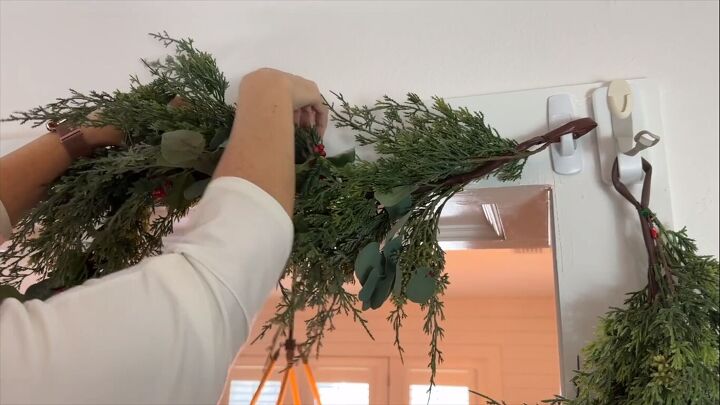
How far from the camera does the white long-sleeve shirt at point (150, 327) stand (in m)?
0.34

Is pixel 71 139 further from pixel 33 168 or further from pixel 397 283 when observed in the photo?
pixel 397 283

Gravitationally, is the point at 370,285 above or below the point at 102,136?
below

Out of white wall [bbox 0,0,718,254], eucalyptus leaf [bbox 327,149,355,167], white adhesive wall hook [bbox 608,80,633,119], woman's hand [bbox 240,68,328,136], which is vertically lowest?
eucalyptus leaf [bbox 327,149,355,167]

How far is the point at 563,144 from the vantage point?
0.57 meters

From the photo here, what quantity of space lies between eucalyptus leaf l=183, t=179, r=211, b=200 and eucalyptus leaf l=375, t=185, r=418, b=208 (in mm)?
172

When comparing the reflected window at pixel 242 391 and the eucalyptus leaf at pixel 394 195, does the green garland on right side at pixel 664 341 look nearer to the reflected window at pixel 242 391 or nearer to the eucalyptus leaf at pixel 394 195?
the eucalyptus leaf at pixel 394 195

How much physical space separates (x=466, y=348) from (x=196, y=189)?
1.17m

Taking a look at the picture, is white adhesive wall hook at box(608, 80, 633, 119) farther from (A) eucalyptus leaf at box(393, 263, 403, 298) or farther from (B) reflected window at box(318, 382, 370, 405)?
(B) reflected window at box(318, 382, 370, 405)

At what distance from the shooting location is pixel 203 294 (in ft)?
1.21

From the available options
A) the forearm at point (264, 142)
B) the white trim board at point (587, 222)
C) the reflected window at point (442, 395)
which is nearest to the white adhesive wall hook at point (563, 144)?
the white trim board at point (587, 222)

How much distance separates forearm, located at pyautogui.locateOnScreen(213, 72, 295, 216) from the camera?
1.39ft

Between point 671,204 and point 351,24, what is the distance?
1.37 ft

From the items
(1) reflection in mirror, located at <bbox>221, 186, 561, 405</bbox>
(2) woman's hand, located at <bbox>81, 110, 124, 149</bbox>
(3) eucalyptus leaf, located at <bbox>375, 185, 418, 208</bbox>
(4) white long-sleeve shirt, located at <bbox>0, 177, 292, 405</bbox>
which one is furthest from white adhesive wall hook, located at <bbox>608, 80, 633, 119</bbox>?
(1) reflection in mirror, located at <bbox>221, 186, 561, 405</bbox>

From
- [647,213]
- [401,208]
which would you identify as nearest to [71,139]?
[401,208]
